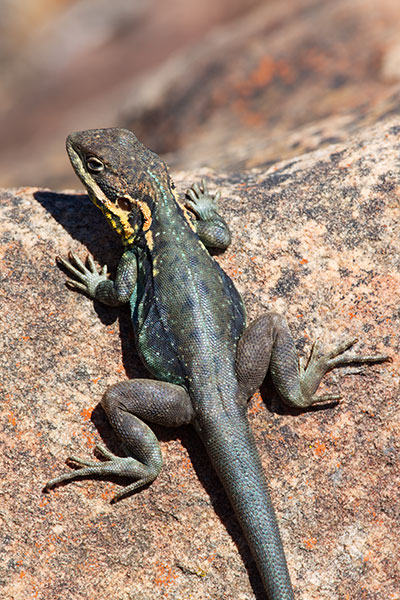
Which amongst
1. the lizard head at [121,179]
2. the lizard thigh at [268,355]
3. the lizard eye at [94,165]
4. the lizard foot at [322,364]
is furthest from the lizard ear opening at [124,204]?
the lizard foot at [322,364]

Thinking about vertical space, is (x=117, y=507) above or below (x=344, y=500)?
above

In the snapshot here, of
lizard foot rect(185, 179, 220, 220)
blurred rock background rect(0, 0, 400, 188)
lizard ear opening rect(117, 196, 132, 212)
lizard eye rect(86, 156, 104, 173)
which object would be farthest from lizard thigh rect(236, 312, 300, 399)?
blurred rock background rect(0, 0, 400, 188)

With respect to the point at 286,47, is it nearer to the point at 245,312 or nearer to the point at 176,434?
the point at 245,312

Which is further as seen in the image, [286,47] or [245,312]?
[286,47]

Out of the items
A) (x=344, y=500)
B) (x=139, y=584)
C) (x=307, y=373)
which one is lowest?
(x=344, y=500)

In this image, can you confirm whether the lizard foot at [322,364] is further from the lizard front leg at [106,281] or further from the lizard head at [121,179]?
the lizard head at [121,179]

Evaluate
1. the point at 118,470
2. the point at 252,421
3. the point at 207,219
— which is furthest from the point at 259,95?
the point at 118,470

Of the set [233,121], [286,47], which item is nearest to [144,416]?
[233,121]
